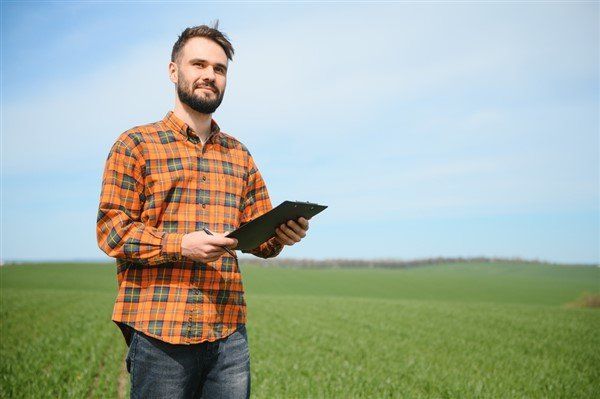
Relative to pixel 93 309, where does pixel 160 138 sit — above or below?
above

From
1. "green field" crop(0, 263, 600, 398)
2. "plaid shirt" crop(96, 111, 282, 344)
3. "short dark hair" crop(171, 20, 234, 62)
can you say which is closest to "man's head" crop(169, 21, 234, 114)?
"short dark hair" crop(171, 20, 234, 62)

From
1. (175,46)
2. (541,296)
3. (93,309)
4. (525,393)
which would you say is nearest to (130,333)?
(175,46)

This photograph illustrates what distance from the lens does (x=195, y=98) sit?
261 centimetres

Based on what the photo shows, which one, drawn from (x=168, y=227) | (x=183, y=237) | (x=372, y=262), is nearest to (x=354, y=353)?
(x=168, y=227)

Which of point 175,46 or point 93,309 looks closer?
point 175,46

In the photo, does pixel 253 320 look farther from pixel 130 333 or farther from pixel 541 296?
pixel 541 296

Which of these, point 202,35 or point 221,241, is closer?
point 221,241

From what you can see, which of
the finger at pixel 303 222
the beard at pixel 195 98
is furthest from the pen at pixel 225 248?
the beard at pixel 195 98

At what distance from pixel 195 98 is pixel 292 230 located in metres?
0.91

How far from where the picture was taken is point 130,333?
2.50m

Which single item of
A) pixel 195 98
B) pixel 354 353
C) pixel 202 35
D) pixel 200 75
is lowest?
pixel 354 353

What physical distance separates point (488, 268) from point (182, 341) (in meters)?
90.7

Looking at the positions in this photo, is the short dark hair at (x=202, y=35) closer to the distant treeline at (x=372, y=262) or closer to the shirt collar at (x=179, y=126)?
the shirt collar at (x=179, y=126)

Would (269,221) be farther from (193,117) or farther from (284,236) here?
(193,117)
